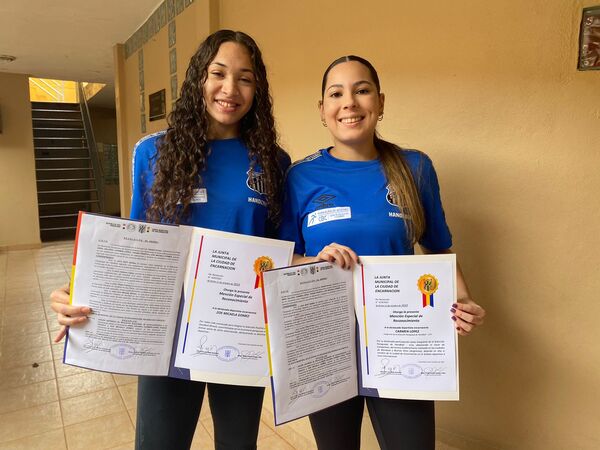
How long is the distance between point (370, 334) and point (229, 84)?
2.24 ft

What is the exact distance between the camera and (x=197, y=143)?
1.09m

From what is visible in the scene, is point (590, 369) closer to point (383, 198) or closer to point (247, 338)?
point (383, 198)

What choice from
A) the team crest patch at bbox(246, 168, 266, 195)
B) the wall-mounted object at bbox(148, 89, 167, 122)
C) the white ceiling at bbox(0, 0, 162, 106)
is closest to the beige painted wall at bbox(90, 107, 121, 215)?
the white ceiling at bbox(0, 0, 162, 106)

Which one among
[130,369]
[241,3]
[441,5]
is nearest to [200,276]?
[130,369]

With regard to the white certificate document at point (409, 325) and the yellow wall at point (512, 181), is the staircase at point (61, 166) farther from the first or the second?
the white certificate document at point (409, 325)

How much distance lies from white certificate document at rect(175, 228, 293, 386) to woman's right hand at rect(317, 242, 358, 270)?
147mm

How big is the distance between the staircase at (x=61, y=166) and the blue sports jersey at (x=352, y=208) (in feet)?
26.8

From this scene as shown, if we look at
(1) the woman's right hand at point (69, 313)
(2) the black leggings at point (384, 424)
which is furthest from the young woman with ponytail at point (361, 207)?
(1) the woman's right hand at point (69, 313)

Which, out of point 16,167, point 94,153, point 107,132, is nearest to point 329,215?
point 16,167

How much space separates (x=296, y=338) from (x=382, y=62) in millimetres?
1147

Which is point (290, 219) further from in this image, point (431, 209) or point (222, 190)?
point (431, 209)

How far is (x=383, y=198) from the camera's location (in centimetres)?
108

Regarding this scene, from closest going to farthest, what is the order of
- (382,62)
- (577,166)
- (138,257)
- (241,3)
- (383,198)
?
(138,257)
(383,198)
(577,166)
(382,62)
(241,3)

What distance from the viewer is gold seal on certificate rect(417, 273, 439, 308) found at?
38.7 inches
